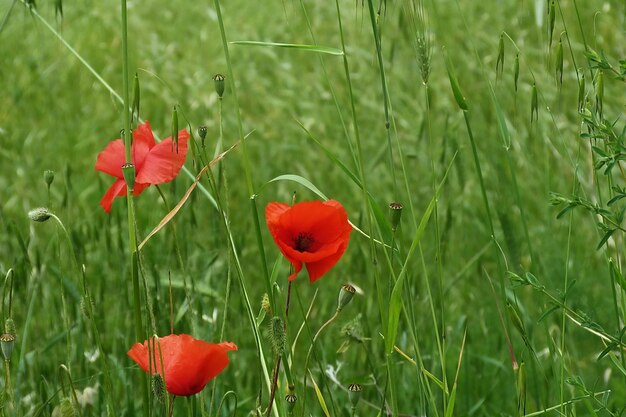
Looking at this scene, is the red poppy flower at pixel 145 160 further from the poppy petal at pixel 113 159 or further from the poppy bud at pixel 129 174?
the poppy bud at pixel 129 174

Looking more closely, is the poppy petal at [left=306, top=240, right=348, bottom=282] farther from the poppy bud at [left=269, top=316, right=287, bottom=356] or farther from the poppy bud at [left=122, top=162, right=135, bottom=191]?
the poppy bud at [left=122, top=162, right=135, bottom=191]

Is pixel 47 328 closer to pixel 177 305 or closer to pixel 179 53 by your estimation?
pixel 177 305

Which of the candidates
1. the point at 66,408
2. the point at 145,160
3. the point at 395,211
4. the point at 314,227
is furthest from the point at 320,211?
the point at 66,408

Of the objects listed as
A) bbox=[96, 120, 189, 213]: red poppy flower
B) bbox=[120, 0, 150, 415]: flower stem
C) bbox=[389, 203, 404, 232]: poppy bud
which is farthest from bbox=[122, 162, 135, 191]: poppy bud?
bbox=[389, 203, 404, 232]: poppy bud

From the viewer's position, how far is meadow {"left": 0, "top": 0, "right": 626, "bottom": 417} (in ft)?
4.09

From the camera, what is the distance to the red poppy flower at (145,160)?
1.28m

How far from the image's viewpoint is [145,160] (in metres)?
1.32

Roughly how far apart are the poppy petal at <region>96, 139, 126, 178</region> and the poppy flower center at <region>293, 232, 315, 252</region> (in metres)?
0.25

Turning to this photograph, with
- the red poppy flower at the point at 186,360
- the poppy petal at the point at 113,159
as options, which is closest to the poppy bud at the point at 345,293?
the red poppy flower at the point at 186,360

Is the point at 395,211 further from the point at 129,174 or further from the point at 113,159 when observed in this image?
the point at 113,159

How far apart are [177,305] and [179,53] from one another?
2.07 meters

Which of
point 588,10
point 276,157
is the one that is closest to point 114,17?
point 276,157

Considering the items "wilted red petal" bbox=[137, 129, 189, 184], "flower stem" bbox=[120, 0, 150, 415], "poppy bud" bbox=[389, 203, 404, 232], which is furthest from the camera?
"wilted red petal" bbox=[137, 129, 189, 184]

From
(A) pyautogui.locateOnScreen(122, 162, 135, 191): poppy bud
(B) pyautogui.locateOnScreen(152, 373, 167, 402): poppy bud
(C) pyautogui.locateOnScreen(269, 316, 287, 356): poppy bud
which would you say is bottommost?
(B) pyautogui.locateOnScreen(152, 373, 167, 402): poppy bud
